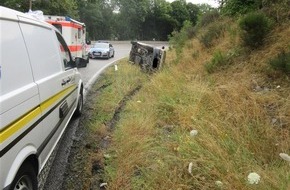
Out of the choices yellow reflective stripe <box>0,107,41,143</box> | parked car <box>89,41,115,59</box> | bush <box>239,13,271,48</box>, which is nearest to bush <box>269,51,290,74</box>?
bush <box>239,13,271,48</box>

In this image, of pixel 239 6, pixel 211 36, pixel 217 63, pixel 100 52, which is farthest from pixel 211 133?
pixel 100 52

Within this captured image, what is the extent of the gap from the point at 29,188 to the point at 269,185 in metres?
2.32

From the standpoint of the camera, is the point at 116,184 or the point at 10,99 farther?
the point at 116,184

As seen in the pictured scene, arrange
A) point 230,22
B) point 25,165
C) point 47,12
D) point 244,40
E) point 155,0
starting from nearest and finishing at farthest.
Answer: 1. point 25,165
2. point 244,40
3. point 230,22
4. point 47,12
5. point 155,0

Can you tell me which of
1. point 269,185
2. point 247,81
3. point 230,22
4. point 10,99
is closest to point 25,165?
point 10,99

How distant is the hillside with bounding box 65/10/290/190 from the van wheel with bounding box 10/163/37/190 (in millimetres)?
1095

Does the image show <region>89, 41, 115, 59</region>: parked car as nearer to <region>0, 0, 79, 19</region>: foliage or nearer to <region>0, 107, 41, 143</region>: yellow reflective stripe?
<region>0, 0, 79, 19</region>: foliage

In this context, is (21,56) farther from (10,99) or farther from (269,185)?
(269,185)

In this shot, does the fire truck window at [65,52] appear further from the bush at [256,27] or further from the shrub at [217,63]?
the bush at [256,27]

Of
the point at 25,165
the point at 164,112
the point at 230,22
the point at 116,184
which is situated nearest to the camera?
the point at 25,165

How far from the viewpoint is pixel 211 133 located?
4.96 metres

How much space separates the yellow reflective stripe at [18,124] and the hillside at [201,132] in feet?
4.42

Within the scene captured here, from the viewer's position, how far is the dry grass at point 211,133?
402cm

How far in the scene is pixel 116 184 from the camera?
432cm
